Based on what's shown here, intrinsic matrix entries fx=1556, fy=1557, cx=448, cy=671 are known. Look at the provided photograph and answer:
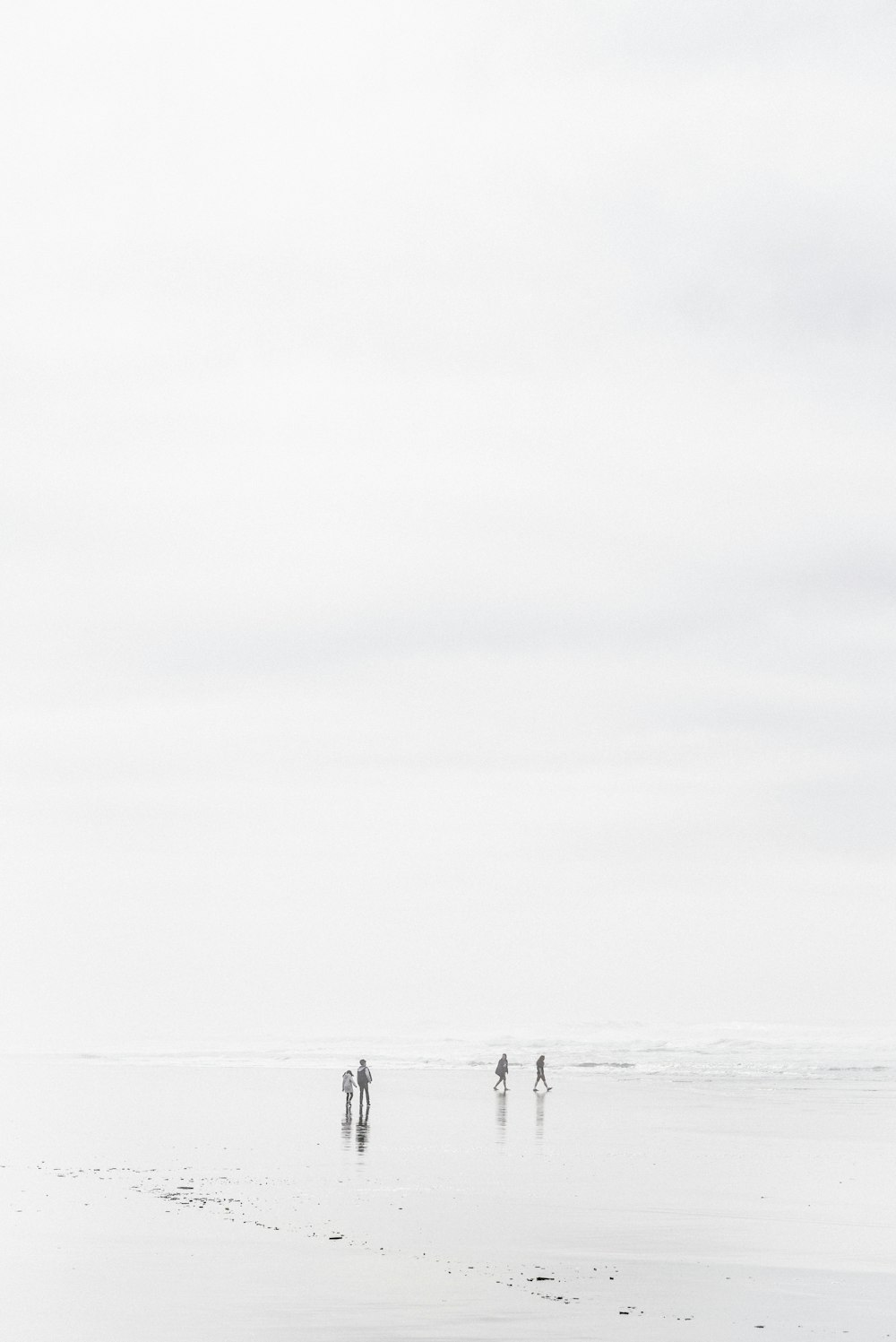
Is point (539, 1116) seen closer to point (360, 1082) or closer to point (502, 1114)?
point (502, 1114)

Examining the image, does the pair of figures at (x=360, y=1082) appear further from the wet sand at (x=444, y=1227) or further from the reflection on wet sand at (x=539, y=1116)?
the reflection on wet sand at (x=539, y=1116)

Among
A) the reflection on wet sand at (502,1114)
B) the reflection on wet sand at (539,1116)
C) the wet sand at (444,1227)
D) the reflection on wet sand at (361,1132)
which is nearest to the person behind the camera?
the wet sand at (444,1227)

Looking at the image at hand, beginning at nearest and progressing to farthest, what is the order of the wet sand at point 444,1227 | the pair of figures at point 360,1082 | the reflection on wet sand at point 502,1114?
the wet sand at point 444,1227
the reflection on wet sand at point 502,1114
the pair of figures at point 360,1082

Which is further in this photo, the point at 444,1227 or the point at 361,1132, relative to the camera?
the point at 361,1132

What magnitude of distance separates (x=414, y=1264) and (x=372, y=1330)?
13.1ft

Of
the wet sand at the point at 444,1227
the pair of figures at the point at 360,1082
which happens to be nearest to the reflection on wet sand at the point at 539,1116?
the wet sand at the point at 444,1227

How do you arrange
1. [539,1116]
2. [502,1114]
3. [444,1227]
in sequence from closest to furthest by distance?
[444,1227] < [539,1116] < [502,1114]

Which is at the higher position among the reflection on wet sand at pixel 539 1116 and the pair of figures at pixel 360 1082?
the pair of figures at pixel 360 1082

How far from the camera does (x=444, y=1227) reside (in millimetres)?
21781

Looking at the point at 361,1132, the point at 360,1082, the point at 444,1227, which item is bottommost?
the point at 444,1227

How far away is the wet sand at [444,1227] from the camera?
15477 mm

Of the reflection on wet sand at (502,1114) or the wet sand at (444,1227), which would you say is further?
the reflection on wet sand at (502,1114)

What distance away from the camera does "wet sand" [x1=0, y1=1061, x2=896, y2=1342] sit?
50.8 ft

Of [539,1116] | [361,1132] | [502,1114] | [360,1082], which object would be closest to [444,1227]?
[361,1132]
